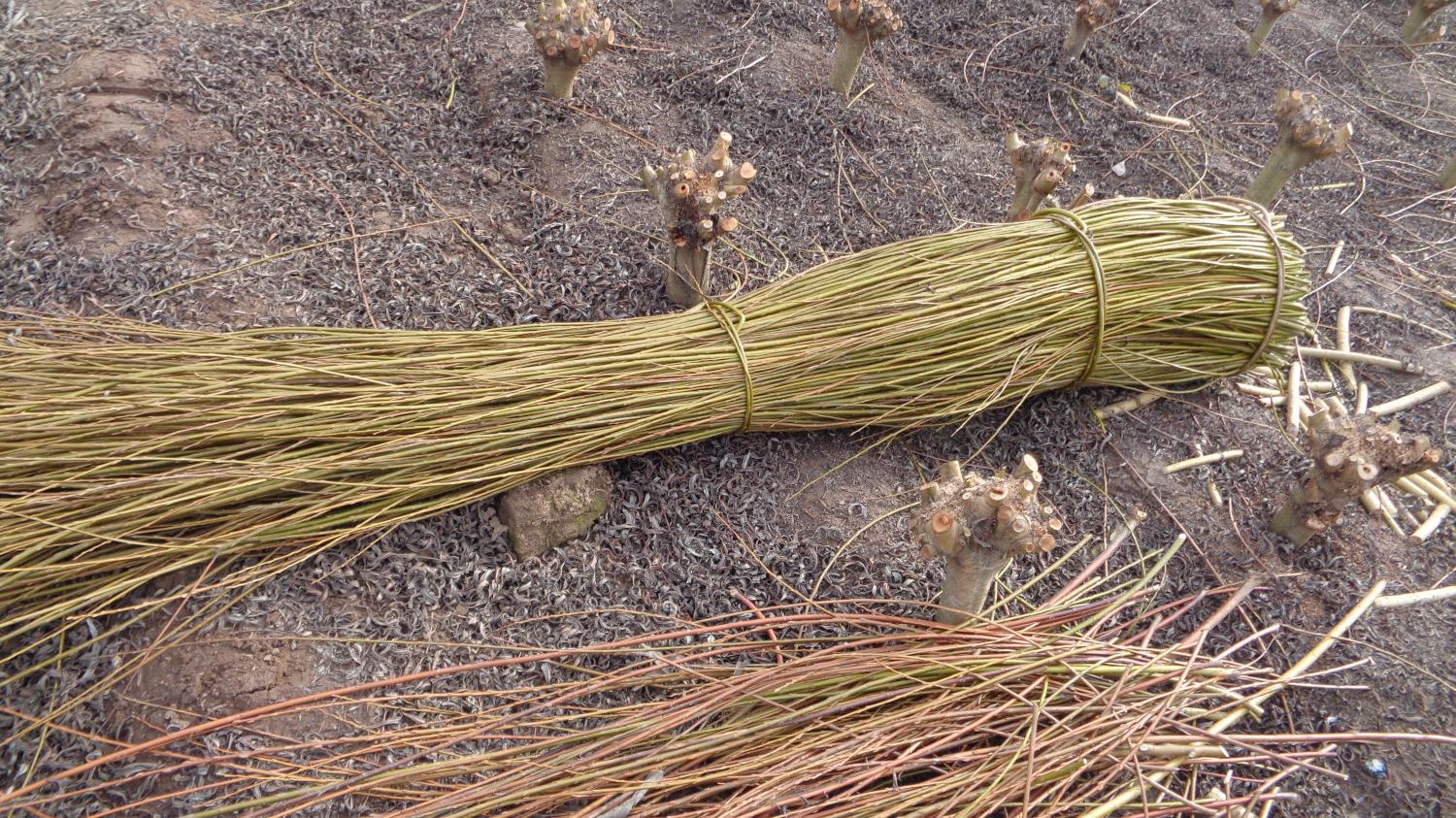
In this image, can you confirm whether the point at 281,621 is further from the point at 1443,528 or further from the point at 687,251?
the point at 1443,528

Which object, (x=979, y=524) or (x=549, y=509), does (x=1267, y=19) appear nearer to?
(x=979, y=524)

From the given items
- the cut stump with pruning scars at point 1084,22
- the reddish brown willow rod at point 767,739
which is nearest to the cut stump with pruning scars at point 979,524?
the reddish brown willow rod at point 767,739

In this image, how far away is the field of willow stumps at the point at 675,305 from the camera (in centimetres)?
145

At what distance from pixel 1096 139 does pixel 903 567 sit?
189 centimetres

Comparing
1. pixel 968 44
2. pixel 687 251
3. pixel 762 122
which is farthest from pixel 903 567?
pixel 968 44

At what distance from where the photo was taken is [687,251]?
194 cm

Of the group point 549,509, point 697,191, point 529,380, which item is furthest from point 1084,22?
point 549,509

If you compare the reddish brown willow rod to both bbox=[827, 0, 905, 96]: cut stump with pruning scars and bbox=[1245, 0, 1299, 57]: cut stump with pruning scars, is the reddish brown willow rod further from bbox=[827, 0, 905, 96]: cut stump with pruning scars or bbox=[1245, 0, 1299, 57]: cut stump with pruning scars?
bbox=[1245, 0, 1299, 57]: cut stump with pruning scars

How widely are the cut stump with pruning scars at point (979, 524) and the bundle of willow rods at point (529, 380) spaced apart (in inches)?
16.3

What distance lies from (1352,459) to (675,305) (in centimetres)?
151

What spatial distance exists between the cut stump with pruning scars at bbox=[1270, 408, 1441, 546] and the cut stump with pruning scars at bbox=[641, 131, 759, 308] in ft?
4.33

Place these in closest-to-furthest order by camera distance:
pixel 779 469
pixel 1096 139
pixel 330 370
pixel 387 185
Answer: pixel 330 370, pixel 779 469, pixel 387 185, pixel 1096 139

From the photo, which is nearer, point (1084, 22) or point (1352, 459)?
point (1352, 459)

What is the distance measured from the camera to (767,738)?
4.50ft
